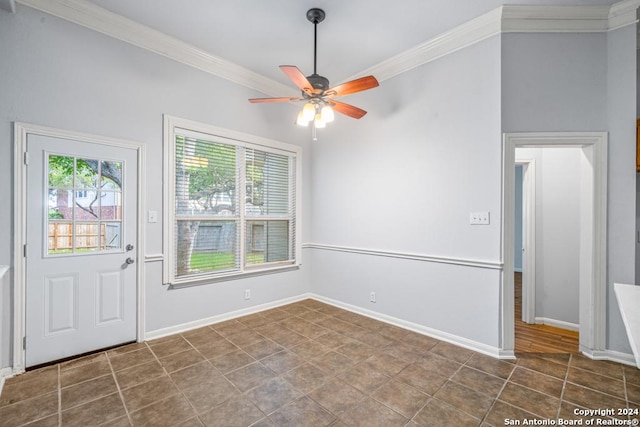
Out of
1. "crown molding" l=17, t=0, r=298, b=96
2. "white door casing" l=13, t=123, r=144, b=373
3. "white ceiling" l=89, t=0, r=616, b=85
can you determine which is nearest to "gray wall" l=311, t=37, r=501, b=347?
"white ceiling" l=89, t=0, r=616, b=85

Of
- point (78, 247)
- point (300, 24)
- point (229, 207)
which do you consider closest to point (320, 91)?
point (300, 24)

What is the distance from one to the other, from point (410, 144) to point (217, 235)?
8.45ft

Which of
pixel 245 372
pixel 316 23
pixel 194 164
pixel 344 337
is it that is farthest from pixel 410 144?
pixel 245 372

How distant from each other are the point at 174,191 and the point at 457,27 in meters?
3.39

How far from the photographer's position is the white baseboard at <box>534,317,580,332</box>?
11.4 feet

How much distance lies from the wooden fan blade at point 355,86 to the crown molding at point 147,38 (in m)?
1.65

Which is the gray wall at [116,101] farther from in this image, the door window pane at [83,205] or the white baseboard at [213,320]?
the door window pane at [83,205]

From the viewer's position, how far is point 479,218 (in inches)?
115

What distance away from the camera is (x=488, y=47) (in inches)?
113

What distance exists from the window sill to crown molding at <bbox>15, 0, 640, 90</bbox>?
8.10 ft

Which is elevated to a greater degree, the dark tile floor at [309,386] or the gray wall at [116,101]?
the gray wall at [116,101]

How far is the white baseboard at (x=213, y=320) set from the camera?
3168 mm

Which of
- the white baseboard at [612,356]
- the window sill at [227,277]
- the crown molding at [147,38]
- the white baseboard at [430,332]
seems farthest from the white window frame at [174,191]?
the white baseboard at [612,356]

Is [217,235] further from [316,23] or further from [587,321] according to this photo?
[587,321]
